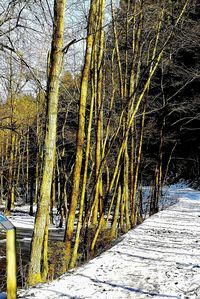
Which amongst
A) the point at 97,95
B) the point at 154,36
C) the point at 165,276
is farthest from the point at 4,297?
the point at 154,36

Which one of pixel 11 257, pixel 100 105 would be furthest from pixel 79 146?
pixel 11 257

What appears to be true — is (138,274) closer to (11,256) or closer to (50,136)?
(50,136)

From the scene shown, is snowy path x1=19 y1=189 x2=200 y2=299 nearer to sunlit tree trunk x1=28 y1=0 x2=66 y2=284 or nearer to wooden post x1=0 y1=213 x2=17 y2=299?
sunlit tree trunk x1=28 y1=0 x2=66 y2=284

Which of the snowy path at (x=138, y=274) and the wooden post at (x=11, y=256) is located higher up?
the wooden post at (x=11, y=256)

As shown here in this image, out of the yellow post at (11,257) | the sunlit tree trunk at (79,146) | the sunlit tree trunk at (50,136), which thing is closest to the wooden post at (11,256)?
the yellow post at (11,257)

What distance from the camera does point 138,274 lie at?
559 centimetres

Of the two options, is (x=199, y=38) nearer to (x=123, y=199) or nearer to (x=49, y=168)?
(x=123, y=199)

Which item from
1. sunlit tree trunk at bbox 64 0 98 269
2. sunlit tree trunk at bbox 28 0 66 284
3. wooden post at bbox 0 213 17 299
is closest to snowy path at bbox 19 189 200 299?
sunlit tree trunk at bbox 28 0 66 284

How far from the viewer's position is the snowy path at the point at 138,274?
471cm

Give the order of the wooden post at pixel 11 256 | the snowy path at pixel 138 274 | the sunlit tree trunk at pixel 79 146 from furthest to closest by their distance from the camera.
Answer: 1. the sunlit tree trunk at pixel 79 146
2. the snowy path at pixel 138 274
3. the wooden post at pixel 11 256

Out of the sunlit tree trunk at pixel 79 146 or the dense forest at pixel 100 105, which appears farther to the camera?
the sunlit tree trunk at pixel 79 146

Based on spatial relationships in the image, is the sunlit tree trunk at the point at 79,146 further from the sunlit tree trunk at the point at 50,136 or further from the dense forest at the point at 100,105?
the sunlit tree trunk at the point at 50,136

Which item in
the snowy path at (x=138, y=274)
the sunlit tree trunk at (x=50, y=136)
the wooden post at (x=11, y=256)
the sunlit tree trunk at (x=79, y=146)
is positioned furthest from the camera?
the sunlit tree trunk at (x=79, y=146)

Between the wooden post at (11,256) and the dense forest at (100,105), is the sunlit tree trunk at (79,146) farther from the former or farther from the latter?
the wooden post at (11,256)
